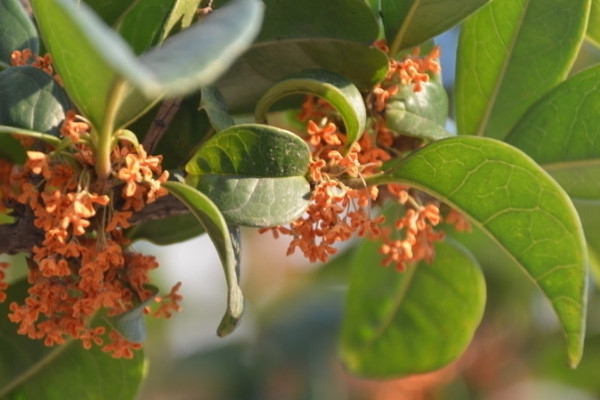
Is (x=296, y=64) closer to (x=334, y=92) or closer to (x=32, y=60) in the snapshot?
(x=334, y=92)

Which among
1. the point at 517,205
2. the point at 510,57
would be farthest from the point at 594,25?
the point at 517,205

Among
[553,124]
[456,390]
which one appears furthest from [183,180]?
[456,390]

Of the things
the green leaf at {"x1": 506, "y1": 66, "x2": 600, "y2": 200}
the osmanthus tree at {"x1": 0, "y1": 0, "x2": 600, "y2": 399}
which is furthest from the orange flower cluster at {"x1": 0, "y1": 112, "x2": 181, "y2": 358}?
the green leaf at {"x1": 506, "y1": 66, "x2": 600, "y2": 200}

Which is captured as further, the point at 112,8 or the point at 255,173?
the point at 112,8

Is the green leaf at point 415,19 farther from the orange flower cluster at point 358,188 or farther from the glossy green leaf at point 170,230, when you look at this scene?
the glossy green leaf at point 170,230

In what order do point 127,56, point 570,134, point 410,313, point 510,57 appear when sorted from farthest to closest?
point 410,313, point 510,57, point 570,134, point 127,56

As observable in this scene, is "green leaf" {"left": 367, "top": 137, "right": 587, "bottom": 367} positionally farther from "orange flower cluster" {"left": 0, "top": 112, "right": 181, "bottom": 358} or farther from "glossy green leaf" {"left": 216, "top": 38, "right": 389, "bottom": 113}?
"orange flower cluster" {"left": 0, "top": 112, "right": 181, "bottom": 358}
